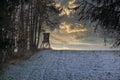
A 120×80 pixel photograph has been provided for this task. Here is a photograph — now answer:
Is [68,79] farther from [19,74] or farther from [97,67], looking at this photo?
[97,67]

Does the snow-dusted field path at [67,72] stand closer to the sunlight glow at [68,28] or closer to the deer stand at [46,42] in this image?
the deer stand at [46,42]

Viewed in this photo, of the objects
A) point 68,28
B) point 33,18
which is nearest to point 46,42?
point 33,18

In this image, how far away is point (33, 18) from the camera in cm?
2953

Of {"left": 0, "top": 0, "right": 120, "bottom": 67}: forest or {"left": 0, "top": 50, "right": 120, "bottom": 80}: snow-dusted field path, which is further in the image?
{"left": 0, "top": 50, "right": 120, "bottom": 80}: snow-dusted field path

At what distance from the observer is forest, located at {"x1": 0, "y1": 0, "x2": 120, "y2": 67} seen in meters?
13.0

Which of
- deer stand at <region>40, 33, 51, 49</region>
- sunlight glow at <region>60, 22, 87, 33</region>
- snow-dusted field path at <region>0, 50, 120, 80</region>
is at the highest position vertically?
snow-dusted field path at <region>0, 50, 120, 80</region>

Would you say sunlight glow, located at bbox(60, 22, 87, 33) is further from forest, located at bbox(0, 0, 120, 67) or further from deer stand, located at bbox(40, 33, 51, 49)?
forest, located at bbox(0, 0, 120, 67)

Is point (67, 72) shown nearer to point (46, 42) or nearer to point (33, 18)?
point (33, 18)

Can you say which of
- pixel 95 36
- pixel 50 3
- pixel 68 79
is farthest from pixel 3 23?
pixel 95 36

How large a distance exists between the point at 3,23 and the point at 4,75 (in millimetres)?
2139

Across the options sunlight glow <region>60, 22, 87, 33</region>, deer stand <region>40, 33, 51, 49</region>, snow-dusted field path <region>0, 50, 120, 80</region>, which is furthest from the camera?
sunlight glow <region>60, 22, 87, 33</region>

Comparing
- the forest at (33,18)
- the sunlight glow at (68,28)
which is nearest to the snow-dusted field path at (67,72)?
the forest at (33,18)

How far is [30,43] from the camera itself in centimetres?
2959

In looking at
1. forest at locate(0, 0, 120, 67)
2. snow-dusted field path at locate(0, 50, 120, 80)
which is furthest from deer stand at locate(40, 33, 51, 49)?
snow-dusted field path at locate(0, 50, 120, 80)
